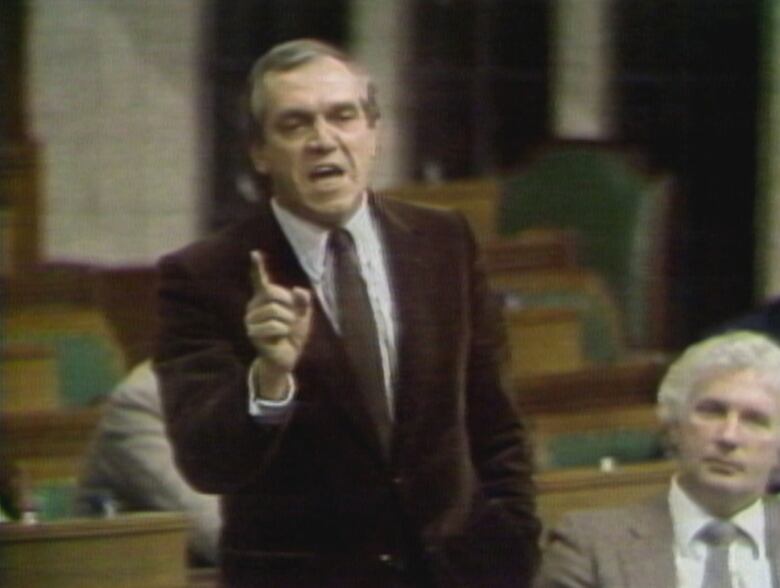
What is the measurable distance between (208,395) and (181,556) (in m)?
0.70

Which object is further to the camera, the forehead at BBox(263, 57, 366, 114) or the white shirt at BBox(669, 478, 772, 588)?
the white shirt at BBox(669, 478, 772, 588)

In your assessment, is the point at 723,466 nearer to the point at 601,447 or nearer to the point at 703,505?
the point at 703,505

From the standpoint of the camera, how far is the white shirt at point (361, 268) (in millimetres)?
4777

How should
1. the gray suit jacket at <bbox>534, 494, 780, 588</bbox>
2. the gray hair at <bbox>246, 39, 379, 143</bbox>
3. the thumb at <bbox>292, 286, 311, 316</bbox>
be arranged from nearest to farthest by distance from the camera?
1. the thumb at <bbox>292, 286, 311, 316</bbox>
2. the gray hair at <bbox>246, 39, 379, 143</bbox>
3. the gray suit jacket at <bbox>534, 494, 780, 588</bbox>

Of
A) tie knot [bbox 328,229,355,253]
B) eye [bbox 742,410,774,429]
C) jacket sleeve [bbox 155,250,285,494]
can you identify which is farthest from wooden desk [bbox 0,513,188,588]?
eye [bbox 742,410,774,429]

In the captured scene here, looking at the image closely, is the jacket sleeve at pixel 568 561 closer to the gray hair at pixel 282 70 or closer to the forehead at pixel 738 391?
the forehead at pixel 738 391

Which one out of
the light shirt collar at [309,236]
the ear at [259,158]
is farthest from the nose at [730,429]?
the ear at [259,158]

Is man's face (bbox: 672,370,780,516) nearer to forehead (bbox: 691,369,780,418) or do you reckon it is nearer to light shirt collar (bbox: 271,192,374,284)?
forehead (bbox: 691,369,780,418)

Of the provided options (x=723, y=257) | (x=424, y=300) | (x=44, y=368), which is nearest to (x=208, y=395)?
(x=424, y=300)

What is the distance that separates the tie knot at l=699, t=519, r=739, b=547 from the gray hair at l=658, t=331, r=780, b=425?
21 cm

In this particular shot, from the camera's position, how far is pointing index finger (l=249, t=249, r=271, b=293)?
449 cm

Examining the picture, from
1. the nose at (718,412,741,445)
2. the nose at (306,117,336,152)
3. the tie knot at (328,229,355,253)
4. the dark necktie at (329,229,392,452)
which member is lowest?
the nose at (718,412,741,445)

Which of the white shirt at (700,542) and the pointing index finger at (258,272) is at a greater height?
the pointing index finger at (258,272)

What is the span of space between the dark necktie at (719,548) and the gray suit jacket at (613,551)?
0.23 ft
